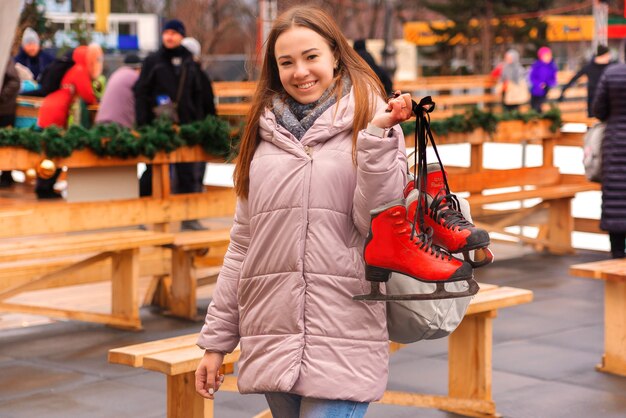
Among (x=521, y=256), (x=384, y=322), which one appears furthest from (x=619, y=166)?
(x=384, y=322)

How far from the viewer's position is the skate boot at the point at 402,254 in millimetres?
3062

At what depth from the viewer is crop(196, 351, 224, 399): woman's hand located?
346 cm

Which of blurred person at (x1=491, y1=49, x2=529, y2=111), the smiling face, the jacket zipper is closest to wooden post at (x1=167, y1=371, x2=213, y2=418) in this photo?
the jacket zipper

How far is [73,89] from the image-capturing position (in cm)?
1195

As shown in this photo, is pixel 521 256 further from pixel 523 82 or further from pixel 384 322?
pixel 523 82

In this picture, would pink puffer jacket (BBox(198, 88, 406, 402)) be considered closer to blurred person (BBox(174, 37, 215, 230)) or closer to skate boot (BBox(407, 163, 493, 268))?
skate boot (BBox(407, 163, 493, 268))

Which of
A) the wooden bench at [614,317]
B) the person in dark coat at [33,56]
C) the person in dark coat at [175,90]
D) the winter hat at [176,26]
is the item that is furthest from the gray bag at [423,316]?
the person in dark coat at [33,56]

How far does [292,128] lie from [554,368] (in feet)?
13.3

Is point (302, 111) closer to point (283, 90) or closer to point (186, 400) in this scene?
point (283, 90)

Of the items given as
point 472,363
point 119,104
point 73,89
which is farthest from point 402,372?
point 73,89

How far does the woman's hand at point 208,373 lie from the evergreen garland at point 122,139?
163 inches

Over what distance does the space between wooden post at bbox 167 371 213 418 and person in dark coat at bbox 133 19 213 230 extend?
5802mm

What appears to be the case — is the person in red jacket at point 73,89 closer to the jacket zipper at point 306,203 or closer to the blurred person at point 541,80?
the jacket zipper at point 306,203

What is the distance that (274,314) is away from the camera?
129 inches
